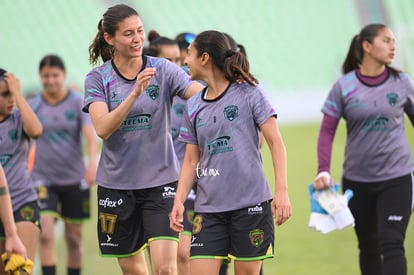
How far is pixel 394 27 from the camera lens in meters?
25.0

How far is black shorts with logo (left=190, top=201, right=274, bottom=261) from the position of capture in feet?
17.8

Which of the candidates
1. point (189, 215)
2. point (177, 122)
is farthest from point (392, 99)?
point (189, 215)

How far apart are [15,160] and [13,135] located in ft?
0.61

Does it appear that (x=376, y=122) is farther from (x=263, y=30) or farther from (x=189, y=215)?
(x=263, y=30)

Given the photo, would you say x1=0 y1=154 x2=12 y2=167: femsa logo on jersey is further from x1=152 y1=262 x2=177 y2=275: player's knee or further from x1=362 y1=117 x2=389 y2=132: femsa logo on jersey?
x1=362 y1=117 x2=389 y2=132: femsa logo on jersey

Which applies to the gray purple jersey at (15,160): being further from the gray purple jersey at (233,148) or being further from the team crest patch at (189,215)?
the gray purple jersey at (233,148)

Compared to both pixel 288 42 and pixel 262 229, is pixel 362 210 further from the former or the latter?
pixel 288 42

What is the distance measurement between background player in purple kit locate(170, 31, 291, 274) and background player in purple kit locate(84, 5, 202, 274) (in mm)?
348

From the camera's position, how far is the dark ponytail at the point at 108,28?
577 cm

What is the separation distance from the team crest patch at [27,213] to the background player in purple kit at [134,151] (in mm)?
1091

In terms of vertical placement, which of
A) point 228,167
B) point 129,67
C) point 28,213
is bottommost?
point 28,213

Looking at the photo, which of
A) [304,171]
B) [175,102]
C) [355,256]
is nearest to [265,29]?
[304,171]

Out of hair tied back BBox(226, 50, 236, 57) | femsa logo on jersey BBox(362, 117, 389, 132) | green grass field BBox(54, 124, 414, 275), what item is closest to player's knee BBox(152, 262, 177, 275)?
hair tied back BBox(226, 50, 236, 57)

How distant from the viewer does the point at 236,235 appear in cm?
545
